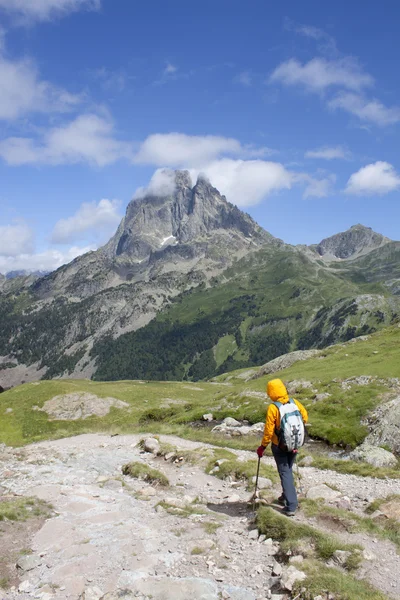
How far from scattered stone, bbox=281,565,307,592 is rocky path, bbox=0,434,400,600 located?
0.36 m

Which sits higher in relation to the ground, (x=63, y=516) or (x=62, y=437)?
(x=63, y=516)

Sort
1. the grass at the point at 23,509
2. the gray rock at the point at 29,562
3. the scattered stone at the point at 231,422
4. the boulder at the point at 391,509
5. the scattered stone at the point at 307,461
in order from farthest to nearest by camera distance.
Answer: the scattered stone at the point at 231,422, the scattered stone at the point at 307,461, the grass at the point at 23,509, the boulder at the point at 391,509, the gray rock at the point at 29,562

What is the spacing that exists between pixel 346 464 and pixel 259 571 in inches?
561

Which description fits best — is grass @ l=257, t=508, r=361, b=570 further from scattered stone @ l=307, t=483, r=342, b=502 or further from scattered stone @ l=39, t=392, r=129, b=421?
scattered stone @ l=39, t=392, r=129, b=421

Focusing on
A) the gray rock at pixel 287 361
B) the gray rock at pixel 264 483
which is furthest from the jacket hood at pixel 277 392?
the gray rock at pixel 287 361

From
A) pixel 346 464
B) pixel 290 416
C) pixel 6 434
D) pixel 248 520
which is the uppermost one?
pixel 290 416

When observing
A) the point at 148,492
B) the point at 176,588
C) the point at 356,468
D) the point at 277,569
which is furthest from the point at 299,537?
the point at 356,468

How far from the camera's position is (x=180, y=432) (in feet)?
127

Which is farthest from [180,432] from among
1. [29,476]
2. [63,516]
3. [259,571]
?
[259,571]

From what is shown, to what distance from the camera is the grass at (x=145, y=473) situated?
70.5ft

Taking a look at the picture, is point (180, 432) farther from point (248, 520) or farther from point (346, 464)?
point (248, 520)

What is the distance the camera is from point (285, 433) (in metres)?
14.7

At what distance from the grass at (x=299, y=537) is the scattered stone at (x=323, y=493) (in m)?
3.68

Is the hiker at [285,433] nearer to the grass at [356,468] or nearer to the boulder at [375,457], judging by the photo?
the grass at [356,468]
